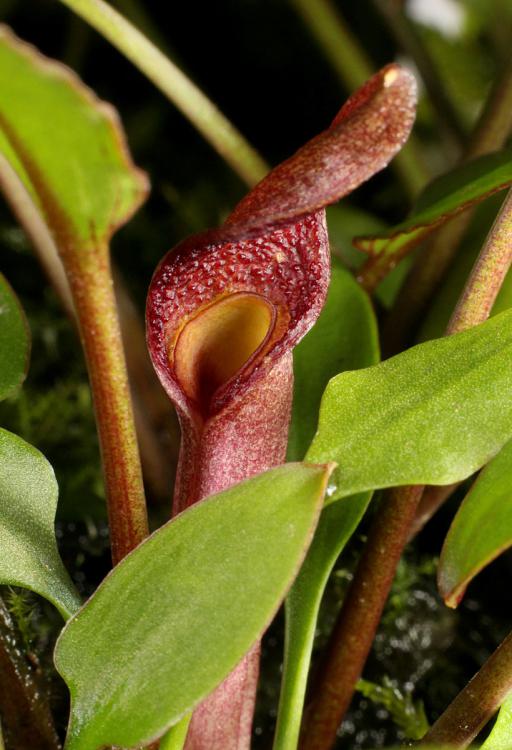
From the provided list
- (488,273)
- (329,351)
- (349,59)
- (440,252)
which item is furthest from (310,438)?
(349,59)

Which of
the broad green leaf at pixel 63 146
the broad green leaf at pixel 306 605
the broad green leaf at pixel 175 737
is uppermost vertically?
the broad green leaf at pixel 63 146

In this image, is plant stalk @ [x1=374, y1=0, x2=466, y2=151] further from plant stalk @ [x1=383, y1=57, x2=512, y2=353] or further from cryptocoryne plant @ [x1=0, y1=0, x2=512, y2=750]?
cryptocoryne plant @ [x1=0, y1=0, x2=512, y2=750]

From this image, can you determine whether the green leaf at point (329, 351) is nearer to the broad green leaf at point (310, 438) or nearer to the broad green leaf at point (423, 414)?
the broad green leaf at point (310, 438)

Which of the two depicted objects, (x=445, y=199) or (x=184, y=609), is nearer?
(x=184, y=609)

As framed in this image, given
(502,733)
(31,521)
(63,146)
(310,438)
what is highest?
(63,146)

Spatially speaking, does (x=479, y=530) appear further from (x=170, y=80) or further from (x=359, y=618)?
(x=170, y=80)

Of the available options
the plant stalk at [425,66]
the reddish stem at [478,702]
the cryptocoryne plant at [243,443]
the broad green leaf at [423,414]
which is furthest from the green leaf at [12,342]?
the plant stalk at [425,66]

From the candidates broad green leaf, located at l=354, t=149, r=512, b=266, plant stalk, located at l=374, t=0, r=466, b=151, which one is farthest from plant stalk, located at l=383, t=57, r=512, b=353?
plant stalk, located at l=374, t=0, r=466, b=151
